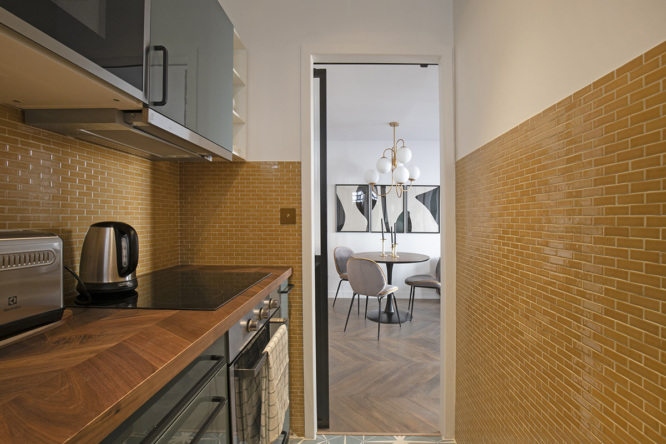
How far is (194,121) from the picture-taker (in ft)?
4.47

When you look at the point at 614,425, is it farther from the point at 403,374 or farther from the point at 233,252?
the point at 403,374

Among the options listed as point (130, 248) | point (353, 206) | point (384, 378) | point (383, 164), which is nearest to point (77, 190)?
point (130, 248)

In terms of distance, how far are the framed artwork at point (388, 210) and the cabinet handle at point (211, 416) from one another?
471 cm

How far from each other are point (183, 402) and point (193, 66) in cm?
116

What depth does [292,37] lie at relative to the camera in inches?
78.7

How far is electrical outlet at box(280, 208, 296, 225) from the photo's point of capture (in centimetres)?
201

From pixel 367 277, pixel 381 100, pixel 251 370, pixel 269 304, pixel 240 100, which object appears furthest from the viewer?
pixel 367 277

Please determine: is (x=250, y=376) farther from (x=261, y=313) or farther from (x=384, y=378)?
(x=384, y=378)

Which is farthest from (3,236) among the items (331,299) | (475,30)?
(331,299)

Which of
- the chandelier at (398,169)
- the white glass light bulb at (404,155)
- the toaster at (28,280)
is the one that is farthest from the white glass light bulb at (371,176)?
the toaster at (28,280)

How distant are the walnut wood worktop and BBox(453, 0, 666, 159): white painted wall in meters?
1.14

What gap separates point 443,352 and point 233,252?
1.33m

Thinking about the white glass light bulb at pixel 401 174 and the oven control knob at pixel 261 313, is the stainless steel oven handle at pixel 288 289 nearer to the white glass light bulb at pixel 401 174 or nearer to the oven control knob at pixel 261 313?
the oven control knob at pixel 261 313

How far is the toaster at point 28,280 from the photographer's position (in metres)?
0.80
